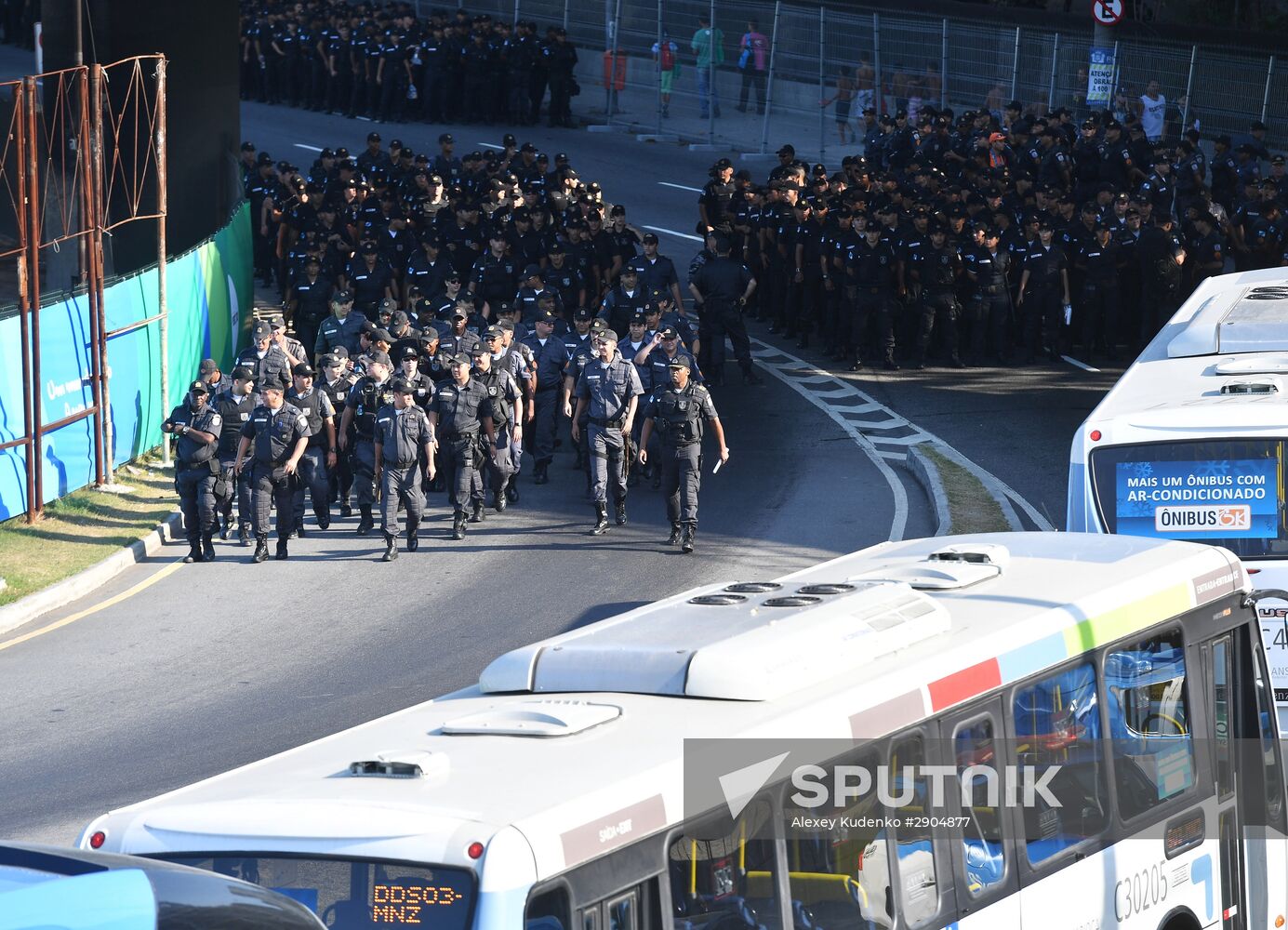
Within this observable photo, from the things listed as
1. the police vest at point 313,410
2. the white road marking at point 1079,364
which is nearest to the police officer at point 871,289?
the white road marking at point 1079,364

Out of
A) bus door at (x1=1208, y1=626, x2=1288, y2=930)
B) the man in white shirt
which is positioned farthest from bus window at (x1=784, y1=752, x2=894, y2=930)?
the man in white shirt

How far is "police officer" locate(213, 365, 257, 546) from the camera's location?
62.0 ft

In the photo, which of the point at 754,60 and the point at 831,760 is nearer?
the point at 831,760

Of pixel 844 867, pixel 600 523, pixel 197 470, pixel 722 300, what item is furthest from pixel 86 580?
pixel 844 867

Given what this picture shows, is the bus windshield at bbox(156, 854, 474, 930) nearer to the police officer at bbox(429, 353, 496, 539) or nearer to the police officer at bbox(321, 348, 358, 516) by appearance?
the police officer at bbox(429, 353, 496, 539)

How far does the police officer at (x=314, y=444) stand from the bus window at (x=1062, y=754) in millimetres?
12468

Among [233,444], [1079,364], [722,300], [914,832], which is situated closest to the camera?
[914,832]

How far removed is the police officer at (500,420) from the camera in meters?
19.9

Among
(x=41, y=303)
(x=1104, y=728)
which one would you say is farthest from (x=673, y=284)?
(x=1104, y=728)

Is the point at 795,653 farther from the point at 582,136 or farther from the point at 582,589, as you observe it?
the point at 582,136

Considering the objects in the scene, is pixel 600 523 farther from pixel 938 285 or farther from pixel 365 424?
pixel 938 285

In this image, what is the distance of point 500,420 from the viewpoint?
65.2ft

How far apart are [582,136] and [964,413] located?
835 inches

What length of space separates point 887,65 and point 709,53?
4.75 meters
